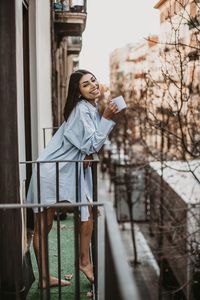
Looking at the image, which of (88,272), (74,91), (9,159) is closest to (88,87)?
(74,91)

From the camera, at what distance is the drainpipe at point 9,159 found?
3.92 meters

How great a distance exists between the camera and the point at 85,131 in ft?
14.1

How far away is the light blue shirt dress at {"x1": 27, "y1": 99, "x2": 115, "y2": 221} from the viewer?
14.3 feet

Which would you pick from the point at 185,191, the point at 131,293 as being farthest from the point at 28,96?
the point at 185,191

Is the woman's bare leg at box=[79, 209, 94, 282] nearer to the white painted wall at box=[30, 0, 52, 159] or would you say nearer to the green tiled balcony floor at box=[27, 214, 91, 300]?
the green tiled balcony floor at box=[27, 214, 91, 300]

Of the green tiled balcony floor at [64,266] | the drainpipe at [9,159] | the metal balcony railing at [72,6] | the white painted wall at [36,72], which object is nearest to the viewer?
the drainpipe at [9,159]

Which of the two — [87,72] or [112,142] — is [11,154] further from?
[112,142]

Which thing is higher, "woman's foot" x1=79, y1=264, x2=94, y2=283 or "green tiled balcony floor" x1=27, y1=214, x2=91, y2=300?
Result: "woman's foot" x1=79, y1=264, x2=94, y2=283

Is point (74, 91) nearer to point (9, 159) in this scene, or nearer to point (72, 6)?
point (9, 159)

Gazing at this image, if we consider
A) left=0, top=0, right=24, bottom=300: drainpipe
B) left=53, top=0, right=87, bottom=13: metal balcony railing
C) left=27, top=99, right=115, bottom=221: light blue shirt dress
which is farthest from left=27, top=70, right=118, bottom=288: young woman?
left=53, top=0, right=87, bottom=13: metal balcony railing

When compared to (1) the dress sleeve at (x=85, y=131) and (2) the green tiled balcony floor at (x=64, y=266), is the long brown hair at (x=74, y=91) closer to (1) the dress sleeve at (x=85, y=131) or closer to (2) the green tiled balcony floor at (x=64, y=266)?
(1) the dress sleeve at (x=85, y=131)

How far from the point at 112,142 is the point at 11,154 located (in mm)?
36858

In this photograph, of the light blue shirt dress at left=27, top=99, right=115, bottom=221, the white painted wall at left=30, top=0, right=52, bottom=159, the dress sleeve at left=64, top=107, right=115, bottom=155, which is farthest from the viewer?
the white painted wall at left=30, top=0, right=52, bottom=159

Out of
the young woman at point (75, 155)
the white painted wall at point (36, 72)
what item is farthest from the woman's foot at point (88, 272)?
the white painted wall at point (36, 72)
